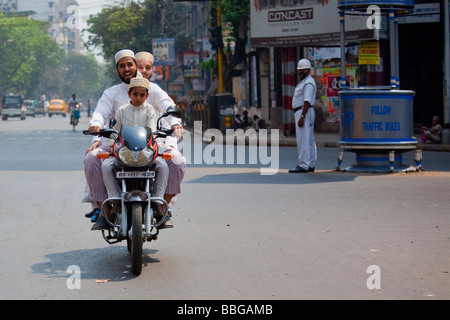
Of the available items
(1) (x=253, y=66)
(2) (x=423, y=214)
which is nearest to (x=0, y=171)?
(2) (x=423, y=214)

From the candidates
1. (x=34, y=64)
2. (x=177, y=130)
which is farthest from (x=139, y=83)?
(x=34, y=64)

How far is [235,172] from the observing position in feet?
52.3

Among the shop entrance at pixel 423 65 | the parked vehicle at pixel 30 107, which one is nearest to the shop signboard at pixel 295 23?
the shop entrance at pixel 423 65

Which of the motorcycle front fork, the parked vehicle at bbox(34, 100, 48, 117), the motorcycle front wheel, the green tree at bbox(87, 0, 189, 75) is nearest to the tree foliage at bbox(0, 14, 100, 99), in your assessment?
the parked vehicle at bbox(34, 100, 48, 117)

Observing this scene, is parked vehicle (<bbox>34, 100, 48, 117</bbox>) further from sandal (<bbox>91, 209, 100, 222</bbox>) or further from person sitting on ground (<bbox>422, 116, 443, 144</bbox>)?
sandal (<bbox>91, 209, 100, 222</bbox>)

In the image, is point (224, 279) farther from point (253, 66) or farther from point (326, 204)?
point (253, 66)

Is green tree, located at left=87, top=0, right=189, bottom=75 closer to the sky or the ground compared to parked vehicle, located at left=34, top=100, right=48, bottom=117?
closer to the sky

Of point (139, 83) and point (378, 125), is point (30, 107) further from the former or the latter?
point (139, 83)

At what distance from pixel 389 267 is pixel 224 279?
4.44 feet

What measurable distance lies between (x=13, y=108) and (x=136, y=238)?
7183 cm

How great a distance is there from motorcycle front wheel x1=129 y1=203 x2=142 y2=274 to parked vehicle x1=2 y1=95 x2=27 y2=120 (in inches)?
2741

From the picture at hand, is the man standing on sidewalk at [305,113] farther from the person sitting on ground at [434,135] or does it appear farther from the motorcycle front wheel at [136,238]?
the motorcycle front wheel at [136,238]

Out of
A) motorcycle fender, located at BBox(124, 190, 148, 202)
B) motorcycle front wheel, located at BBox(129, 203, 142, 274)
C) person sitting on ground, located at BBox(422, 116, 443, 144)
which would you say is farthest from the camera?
person sitting on ground, located at BBox(422, 116, 443, 144)

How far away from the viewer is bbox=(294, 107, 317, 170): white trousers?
15189 mm
